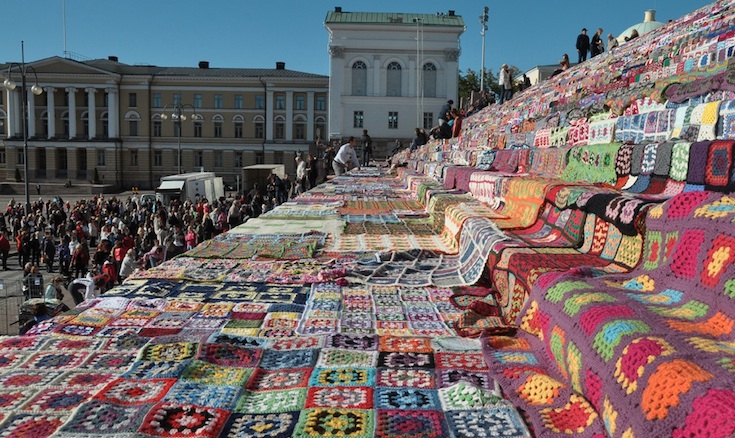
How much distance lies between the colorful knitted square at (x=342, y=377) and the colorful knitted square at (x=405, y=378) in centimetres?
4

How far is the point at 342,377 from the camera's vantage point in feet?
8.59

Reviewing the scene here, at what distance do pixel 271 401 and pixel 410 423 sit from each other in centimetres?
51

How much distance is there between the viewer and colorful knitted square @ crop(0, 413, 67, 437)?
6.95 feet

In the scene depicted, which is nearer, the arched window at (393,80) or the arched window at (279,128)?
the arched window at (393,80)

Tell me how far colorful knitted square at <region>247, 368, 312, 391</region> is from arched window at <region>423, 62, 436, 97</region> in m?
47.9

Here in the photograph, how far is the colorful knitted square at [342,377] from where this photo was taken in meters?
2.56

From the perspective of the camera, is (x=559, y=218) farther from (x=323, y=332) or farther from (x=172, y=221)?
(x=172, y=221)

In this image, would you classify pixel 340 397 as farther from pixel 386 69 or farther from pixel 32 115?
pixel 32 115

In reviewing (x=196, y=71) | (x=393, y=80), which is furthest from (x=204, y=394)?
(x=196, y=71)

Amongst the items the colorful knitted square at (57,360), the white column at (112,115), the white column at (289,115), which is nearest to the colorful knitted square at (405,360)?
the colorful knitted square at (57,360)

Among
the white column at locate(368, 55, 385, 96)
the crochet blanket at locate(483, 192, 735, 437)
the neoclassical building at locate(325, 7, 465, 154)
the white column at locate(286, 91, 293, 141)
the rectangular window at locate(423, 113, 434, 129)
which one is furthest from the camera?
the white column at locate(286, 91, 293, 141)

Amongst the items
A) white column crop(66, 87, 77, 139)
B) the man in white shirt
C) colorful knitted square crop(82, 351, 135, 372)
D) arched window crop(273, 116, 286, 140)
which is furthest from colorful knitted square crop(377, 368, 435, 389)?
white column crop(66, 87, 77, 139)

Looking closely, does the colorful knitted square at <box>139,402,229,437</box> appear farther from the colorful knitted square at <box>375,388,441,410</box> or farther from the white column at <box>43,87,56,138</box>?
the white column at <box>43,87,56,138</box>

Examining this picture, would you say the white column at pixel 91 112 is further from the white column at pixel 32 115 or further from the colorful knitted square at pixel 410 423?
the colorful knitted square at pixel 410 423
